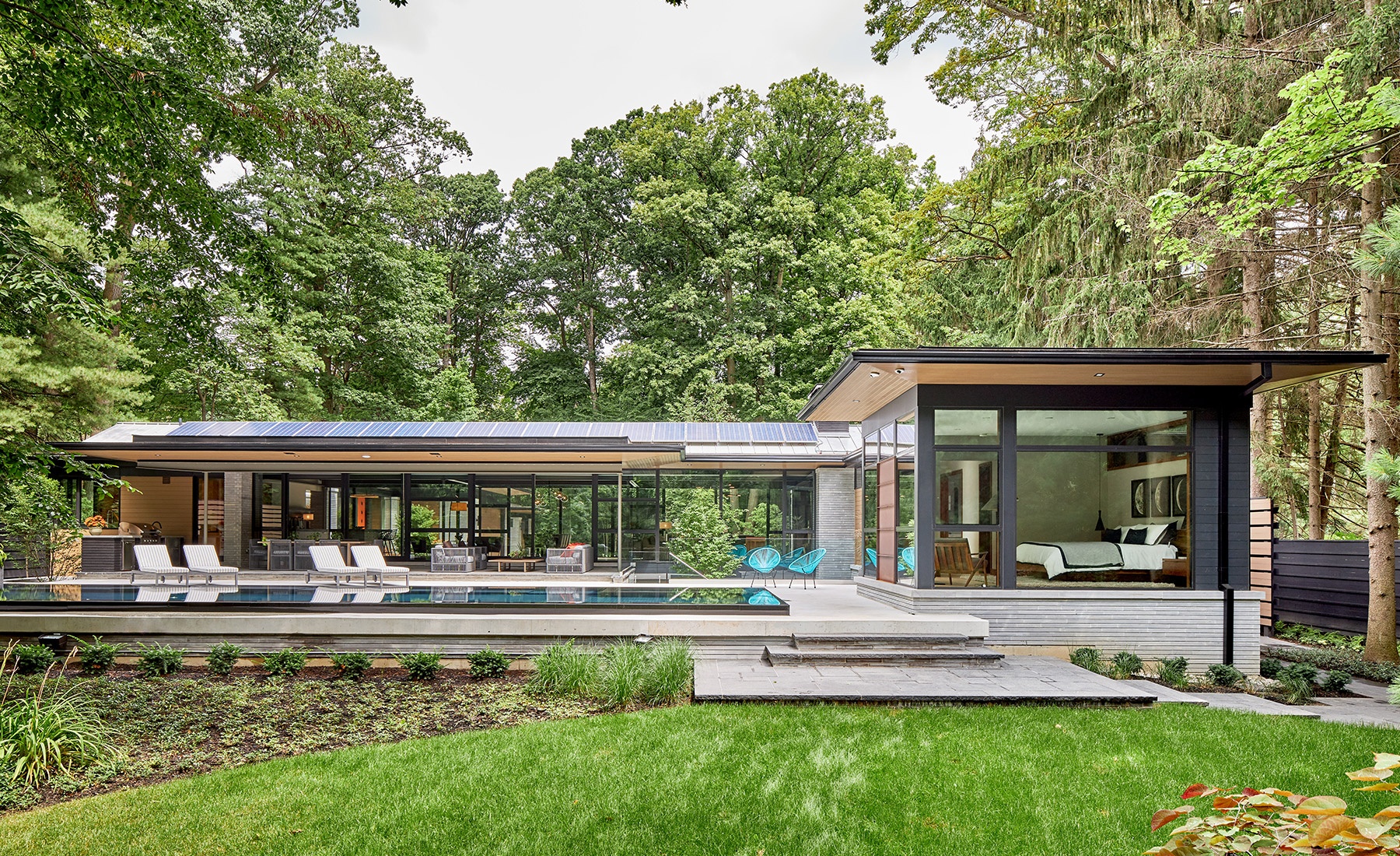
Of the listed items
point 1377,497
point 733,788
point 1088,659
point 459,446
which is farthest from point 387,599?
point 1377,497

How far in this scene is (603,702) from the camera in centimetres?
716

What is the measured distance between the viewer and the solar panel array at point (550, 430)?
674 inches

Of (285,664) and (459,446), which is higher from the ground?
(459,446)

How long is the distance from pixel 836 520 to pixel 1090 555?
7.68m

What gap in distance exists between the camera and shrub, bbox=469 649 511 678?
27.0 ft

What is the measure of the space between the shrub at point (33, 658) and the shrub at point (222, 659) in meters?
1.34

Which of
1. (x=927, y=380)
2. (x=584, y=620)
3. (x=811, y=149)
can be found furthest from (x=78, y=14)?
(x=811, y=149)

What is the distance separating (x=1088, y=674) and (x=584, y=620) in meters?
4.97

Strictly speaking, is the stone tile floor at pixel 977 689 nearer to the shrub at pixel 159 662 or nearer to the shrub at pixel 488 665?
Answer: the shrub at pixel 488 665

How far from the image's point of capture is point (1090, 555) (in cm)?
1026

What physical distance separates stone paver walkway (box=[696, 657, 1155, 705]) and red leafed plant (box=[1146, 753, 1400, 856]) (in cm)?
527

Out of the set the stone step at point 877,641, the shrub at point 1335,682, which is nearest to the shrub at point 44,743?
the stone step at point 877,641

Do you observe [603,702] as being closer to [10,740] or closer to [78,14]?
[10,740]

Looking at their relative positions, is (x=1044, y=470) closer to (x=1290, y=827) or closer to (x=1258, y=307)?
(x=1258, y=307)
